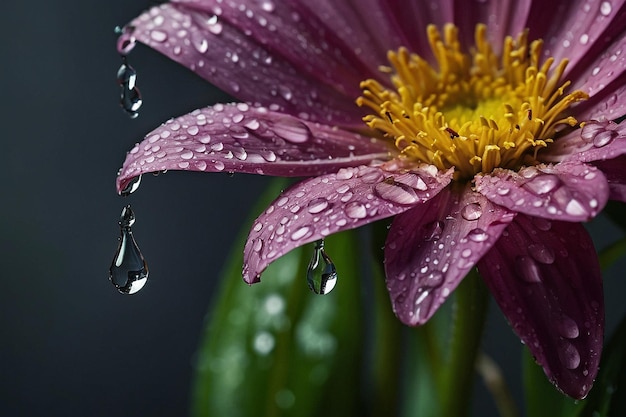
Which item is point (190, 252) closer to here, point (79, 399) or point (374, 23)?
point (79, 399)

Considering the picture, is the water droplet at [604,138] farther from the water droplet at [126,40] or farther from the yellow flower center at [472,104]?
the water droplet at [126,40]

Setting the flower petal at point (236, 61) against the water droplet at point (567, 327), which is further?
the flower petal at point (236, 61)

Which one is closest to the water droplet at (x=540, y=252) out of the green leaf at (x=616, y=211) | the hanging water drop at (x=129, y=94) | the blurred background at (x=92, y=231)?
the green leaf at (x=616, y=211)

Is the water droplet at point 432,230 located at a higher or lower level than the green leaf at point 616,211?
higher

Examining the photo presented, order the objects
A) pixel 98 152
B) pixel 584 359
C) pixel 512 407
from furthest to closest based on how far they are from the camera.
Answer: pixel 98 152 → pixel 512 407 → pixel 584 359

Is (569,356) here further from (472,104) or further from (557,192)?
(472,104)

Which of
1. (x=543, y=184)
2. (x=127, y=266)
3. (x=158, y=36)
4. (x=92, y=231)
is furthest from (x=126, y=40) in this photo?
(x=92, y=231)

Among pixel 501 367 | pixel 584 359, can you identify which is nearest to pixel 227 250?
pixel 501 367
